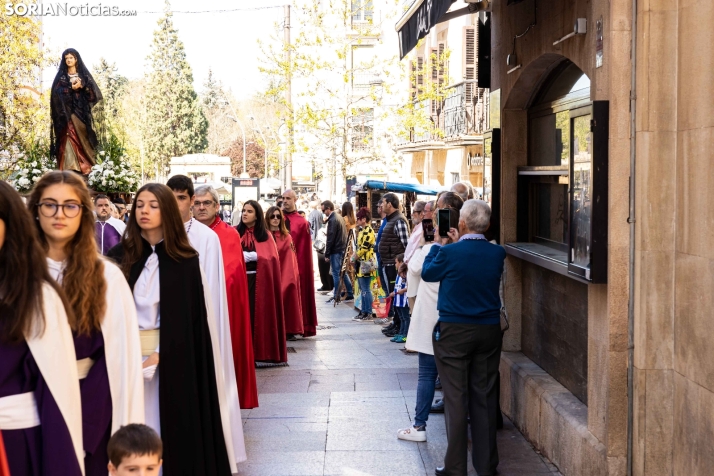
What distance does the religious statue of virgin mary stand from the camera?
10875mm

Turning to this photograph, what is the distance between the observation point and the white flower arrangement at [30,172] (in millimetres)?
11773

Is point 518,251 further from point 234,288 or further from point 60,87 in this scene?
point 60,87

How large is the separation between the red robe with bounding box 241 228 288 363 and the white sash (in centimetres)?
766

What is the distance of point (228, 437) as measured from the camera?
6156 mm

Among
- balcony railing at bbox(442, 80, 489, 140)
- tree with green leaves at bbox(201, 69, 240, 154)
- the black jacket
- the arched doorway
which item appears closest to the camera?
the arched doorway

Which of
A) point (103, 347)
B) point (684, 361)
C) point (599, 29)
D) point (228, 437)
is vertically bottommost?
point (228, 437)

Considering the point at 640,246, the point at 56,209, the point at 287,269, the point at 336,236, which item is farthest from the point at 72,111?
the point at 336,236

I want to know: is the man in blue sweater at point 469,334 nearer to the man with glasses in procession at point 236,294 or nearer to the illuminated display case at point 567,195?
the illuminated display case at point 567,195

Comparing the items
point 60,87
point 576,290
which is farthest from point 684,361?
point 60,87

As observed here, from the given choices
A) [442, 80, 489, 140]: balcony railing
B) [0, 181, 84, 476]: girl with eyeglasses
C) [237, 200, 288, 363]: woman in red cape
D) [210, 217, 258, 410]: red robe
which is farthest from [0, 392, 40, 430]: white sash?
[442, 80, 489, 140]: balcony railing

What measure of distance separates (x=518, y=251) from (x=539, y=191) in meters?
0.67

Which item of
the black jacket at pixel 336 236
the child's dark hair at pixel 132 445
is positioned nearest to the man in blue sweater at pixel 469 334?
the child's dark hair at pixel 132 445

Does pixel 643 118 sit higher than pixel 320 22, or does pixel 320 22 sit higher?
pixel 320 22

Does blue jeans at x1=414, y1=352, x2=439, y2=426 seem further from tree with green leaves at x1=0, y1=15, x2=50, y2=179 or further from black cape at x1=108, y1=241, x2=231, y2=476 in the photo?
tree with green leaves at x1=0, y1=15, x2=50, y2=179
